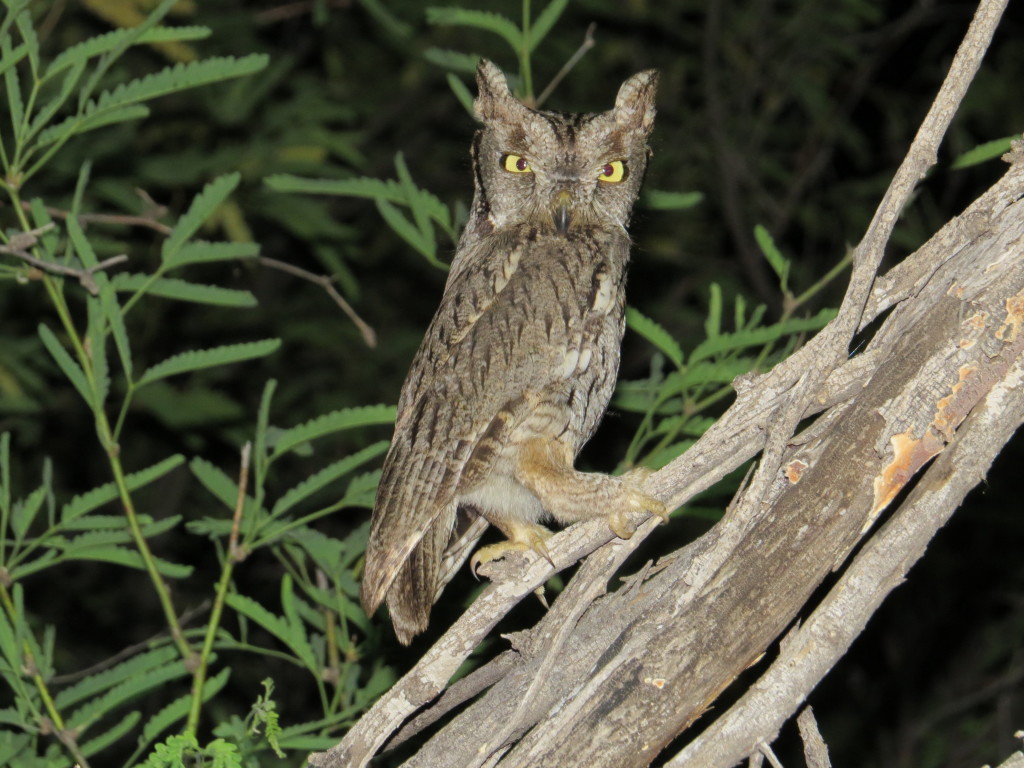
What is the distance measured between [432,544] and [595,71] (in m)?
3.23

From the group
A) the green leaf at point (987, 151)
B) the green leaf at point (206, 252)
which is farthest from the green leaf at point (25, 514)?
the green leaf at point (987, 151)

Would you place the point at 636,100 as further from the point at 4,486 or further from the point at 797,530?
the point at 4,486

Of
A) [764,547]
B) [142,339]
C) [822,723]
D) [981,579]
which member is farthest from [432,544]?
[981,579]

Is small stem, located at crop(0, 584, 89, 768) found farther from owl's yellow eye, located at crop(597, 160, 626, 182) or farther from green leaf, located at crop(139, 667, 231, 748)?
owl's yellow eye, located at crop(597, 160, 626, 182)

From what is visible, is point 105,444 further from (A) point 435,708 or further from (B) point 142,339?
(B) point 142,339

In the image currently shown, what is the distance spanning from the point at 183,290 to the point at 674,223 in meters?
3.58

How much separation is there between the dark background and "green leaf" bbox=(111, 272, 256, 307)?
70.1 inches

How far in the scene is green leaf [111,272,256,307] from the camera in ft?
7.30

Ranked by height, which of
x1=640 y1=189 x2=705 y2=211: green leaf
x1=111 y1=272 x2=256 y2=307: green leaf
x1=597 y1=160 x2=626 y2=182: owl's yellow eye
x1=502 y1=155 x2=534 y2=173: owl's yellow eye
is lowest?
x1=111 y1=272 x2=256 y2=307: green leaf

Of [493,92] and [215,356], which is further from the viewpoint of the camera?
[493,92]

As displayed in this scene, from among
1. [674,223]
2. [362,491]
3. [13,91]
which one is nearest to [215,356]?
[362,491]

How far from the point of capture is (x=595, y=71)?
194 inches

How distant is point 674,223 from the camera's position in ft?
18.1

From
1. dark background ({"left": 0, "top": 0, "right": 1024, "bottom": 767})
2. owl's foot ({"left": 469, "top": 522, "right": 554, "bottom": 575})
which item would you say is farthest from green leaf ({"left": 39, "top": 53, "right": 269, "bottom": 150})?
dark background ({"left": 0, "top": 0, "right": 1024, "bottom": 767})
